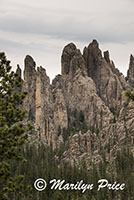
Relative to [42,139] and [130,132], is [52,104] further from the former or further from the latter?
[130,132]

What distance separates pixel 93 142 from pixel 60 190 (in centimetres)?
5271

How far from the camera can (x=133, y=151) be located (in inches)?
4195

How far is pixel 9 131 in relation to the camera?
20641 mm

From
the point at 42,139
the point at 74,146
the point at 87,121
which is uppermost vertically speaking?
the point at 87,121

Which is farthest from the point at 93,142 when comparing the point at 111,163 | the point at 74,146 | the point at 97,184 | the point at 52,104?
the point at 52,104

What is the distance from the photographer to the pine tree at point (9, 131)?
20266 mm
